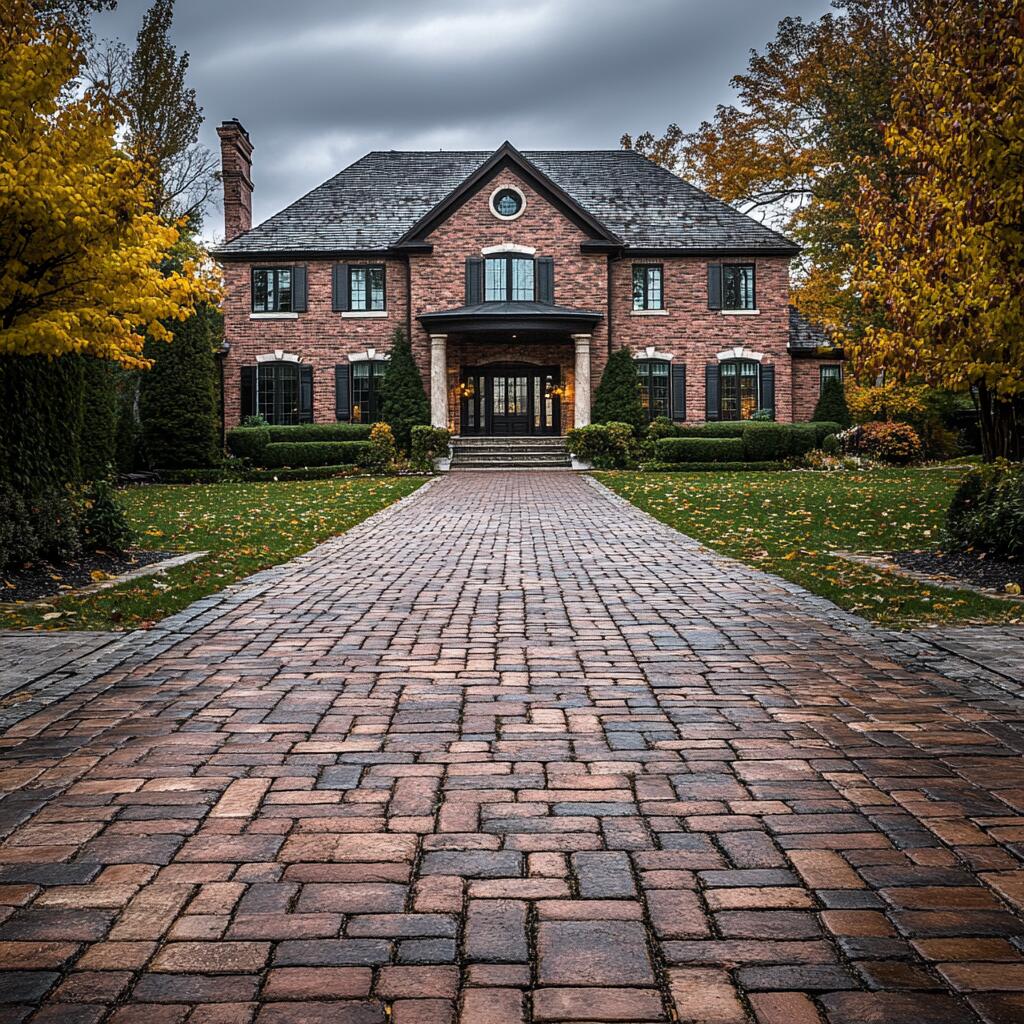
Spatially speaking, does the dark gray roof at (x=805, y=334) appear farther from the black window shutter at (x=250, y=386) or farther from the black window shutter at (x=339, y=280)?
the black window shutter at (x=250, y=386)

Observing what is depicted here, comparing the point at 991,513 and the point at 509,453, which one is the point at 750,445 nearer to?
the point at 509,453

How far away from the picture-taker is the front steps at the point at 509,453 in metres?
26.0

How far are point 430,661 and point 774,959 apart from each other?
333 centimetres

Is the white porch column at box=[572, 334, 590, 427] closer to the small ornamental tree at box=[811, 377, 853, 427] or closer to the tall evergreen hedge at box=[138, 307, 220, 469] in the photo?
the small ornamental tree at box=[811, 377, 853, 427]

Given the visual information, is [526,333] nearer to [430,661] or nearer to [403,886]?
[430,661]

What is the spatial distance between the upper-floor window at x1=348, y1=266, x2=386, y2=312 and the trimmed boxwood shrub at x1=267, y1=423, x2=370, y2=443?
4.16 meters

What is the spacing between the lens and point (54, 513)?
907 cm

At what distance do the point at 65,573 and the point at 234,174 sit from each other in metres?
25.8

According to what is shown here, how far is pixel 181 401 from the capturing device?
23.7 meters

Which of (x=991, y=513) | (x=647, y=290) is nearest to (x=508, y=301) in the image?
(x=647, y=290)

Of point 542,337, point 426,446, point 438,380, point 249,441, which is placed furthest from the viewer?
point 542,337

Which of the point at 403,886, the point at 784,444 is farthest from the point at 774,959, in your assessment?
the point at 784,444

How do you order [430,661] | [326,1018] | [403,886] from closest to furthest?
[326,1018] → [403,886] → [430,661]

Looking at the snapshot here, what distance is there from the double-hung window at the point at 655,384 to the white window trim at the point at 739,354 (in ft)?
Result: 5.64
